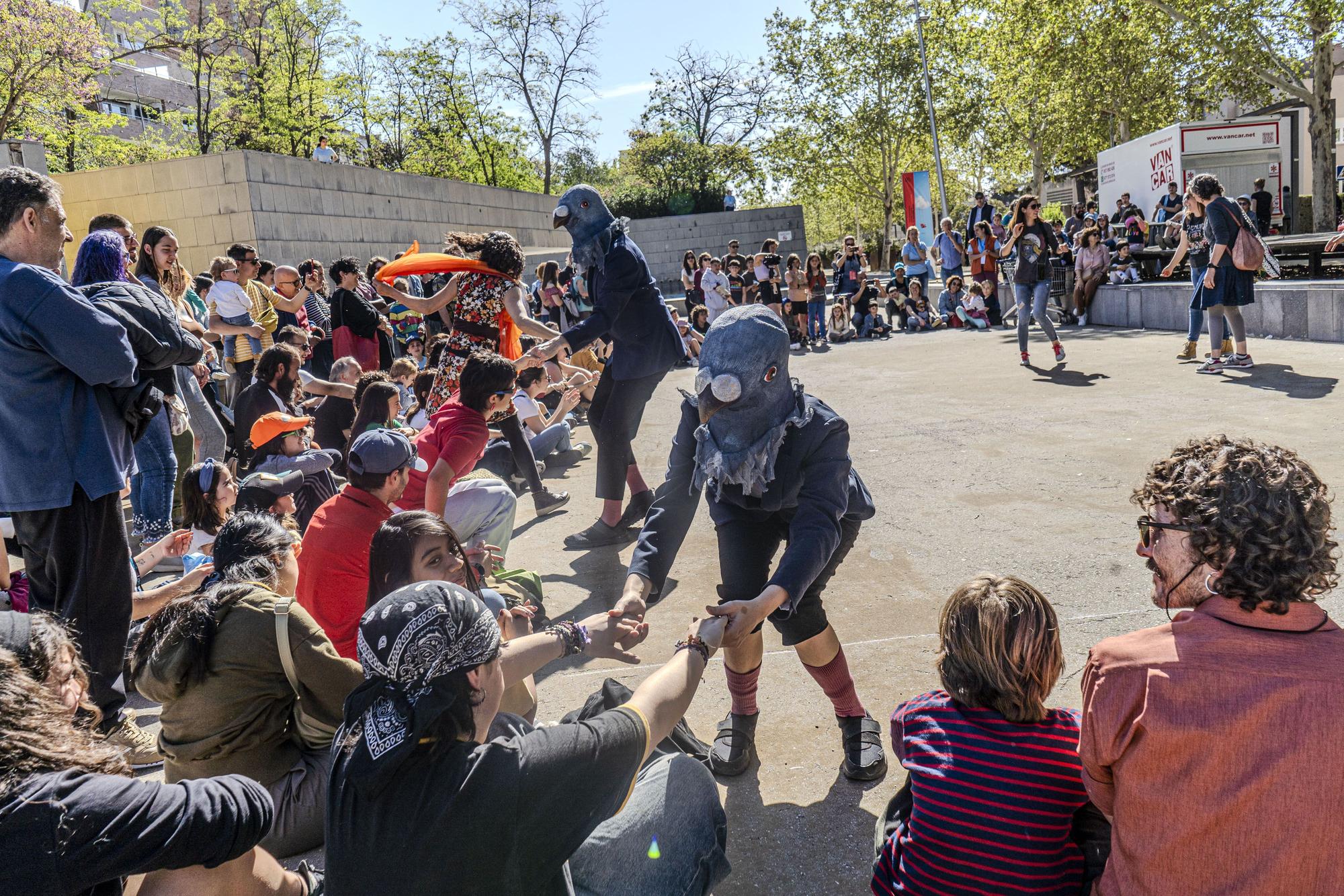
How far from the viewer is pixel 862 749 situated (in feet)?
9.91

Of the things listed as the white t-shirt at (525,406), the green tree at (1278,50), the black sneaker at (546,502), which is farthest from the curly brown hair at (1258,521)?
the green tree at (1278,50)

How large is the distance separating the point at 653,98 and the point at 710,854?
136 ft

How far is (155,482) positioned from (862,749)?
160 inches

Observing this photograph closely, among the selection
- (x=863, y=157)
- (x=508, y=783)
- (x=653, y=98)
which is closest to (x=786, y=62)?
(x=863, y=157)

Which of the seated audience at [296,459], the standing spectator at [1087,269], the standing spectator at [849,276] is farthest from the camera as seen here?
the standing spectator at [849,276]

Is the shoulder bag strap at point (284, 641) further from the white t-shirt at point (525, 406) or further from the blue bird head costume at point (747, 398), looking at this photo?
the white t-shirt at point (525, 406)

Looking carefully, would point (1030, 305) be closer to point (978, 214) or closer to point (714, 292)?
point (978, 214)

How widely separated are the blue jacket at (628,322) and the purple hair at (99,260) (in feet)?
7.83

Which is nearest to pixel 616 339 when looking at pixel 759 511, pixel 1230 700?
pixel 759 511

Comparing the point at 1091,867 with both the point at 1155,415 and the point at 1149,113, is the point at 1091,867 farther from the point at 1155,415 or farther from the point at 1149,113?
the point at 1149,113

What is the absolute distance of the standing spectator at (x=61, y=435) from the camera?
328 cm

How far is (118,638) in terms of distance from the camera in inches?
140

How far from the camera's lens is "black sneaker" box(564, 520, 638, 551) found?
18.4 feet

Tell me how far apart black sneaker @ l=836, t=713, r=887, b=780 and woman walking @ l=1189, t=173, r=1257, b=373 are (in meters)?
7.50
